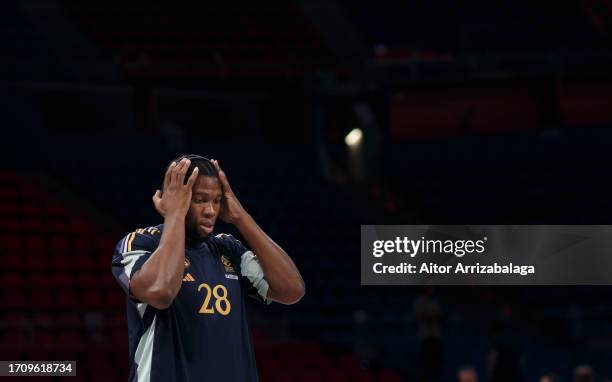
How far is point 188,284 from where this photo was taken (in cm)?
324

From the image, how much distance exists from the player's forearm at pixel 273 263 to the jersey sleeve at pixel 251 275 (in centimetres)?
5

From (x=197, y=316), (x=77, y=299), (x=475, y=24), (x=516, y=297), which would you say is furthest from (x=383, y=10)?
(x=197, y=316)

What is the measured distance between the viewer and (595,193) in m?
18.1

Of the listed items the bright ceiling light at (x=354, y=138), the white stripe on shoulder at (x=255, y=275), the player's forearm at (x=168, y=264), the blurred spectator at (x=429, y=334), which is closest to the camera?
the player's forearm at (x=168, y=264)

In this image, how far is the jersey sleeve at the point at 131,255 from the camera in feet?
10.3

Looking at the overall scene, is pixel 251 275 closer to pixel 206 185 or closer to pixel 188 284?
pixel 188 284

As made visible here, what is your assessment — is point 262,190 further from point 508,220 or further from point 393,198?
point 508,220

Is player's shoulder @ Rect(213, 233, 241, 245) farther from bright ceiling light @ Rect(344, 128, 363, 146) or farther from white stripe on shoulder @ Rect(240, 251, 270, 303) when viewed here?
bright ceiling light @ Rect(344, 128, 363, 146)

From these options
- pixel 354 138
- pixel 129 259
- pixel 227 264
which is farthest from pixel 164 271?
pixel 354 138

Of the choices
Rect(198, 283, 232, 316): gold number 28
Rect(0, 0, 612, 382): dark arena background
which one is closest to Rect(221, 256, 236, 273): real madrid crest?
Rect(198, 283, 232, 316): gold number 28

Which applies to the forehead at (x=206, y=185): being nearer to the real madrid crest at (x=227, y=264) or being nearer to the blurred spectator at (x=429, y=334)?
the real madrid crest at (x=227, y=264)

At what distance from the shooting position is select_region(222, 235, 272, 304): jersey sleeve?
3490 mm

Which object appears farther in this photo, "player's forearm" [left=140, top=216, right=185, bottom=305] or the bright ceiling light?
the bright ceiling light

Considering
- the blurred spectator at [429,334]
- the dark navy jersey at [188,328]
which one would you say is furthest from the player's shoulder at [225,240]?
the blurred spectator at [429,334]
